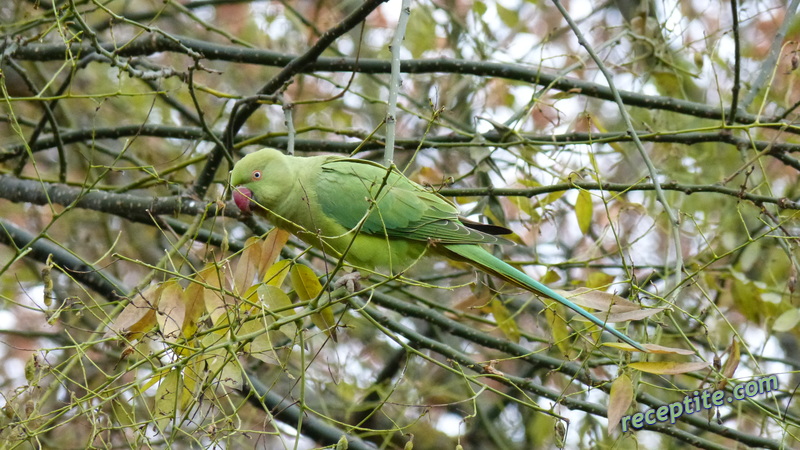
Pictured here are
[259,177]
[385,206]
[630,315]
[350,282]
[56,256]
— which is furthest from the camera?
[56,256]

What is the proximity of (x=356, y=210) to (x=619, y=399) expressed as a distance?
5.68ft

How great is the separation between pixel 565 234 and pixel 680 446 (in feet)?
7.82

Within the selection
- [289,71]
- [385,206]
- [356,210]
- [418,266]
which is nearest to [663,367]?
[385,206]

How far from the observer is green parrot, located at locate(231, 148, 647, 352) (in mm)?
3475

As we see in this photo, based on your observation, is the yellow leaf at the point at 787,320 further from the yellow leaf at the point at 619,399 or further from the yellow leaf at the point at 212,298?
the yellow leaf at the point at 212,298

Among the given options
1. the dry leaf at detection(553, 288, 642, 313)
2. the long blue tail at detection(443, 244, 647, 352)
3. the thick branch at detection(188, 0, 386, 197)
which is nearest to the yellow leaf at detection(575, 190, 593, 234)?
the long blue tail at detection(443, 244, 647, 352)

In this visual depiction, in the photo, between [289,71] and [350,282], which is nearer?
[350,282]

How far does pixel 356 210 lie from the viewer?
3668 millimetres

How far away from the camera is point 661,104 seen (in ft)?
12.4

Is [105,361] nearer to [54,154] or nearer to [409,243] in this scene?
[54,154]

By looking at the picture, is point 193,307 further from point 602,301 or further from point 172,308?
point 602,301

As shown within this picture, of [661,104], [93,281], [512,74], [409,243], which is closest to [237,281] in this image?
[409,243]

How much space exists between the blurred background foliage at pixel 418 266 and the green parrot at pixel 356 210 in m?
0.18

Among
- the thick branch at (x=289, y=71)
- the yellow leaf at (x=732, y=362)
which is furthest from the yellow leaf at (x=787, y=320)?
the thick branch at (x=289, y=71)
